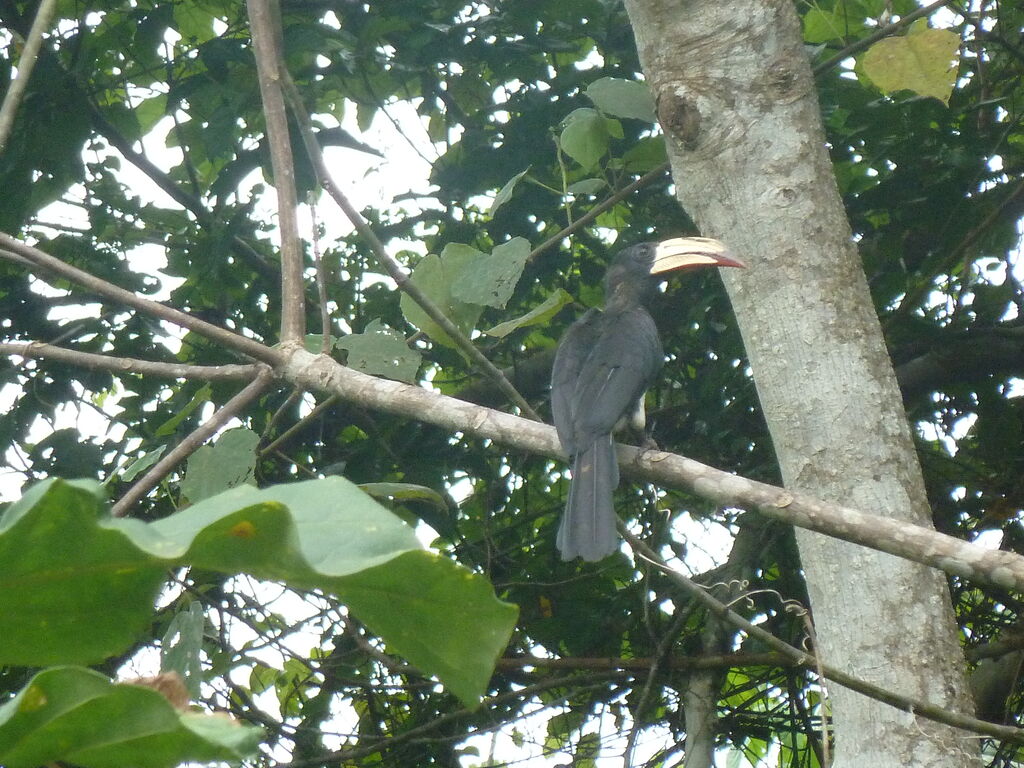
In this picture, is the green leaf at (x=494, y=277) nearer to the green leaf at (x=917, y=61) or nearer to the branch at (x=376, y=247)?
the branch at (x=376, y=247)

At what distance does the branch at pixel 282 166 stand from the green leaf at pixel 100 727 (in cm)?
176

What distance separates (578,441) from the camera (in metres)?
3.04

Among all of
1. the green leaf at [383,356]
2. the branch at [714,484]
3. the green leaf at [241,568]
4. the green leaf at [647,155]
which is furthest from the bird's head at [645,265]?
the green leaf at [241,568]

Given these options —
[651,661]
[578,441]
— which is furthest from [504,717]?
[578,441]

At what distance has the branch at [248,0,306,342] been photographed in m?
2.33

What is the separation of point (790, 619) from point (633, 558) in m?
0.56

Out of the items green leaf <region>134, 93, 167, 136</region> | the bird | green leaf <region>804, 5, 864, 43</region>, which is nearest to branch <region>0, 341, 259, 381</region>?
the bird

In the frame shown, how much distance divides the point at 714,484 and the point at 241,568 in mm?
1211

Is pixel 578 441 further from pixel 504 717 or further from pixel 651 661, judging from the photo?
pixel 504 717

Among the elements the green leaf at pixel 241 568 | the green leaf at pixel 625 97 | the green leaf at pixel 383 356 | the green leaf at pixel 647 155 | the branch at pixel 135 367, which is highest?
the green leaf at pixel 647 155

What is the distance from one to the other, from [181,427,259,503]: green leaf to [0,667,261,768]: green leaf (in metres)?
1.74

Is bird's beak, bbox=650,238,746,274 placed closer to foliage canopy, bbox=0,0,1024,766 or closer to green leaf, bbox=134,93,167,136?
foliage canopy, bbox=0,0,1024,766

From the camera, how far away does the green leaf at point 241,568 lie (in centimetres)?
64

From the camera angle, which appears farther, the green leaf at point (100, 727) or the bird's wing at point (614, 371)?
the bird's wing at point (614, 371)
